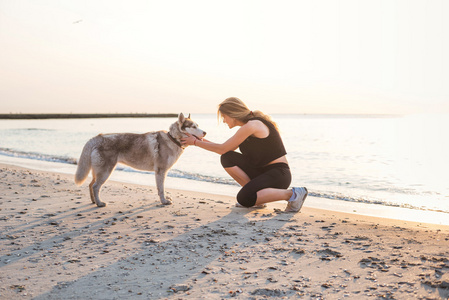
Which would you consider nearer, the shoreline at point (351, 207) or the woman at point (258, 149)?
the woman at point (258, 149)

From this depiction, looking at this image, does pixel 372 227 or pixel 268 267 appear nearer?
pixel 268 267

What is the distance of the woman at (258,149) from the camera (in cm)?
556

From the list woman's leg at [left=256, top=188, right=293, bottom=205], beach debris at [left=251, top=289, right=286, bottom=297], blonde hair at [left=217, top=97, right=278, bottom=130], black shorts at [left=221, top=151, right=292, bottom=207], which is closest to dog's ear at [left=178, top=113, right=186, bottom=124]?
blonde hair at [left=217, top=97, right=278, bottom=130]

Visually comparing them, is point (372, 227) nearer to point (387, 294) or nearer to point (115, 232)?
point (387, 294)

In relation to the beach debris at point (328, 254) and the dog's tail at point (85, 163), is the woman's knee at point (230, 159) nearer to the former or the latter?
the dog's tail at point (85, 163)

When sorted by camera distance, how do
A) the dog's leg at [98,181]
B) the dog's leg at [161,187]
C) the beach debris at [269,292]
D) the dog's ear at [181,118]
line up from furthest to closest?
the dog's leg at [161,187], the dog's leg at [98,181], the dog's ear at [181,118], the beach debris at [269,292]

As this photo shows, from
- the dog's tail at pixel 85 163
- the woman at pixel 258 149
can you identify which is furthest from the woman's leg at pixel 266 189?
the dog's tail at pixel 85 163

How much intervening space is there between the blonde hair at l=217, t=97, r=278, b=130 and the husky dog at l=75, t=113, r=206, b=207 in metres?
0.66

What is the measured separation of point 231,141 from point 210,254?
218cm

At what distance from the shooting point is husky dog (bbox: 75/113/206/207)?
6.09m

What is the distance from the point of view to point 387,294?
291 cm

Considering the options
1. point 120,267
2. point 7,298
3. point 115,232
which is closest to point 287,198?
point 115,232

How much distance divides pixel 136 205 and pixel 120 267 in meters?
2.86

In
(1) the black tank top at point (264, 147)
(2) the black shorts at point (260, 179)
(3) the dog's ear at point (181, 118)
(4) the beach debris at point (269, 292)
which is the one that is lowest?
(4) the beach debris at point (269, 292)
